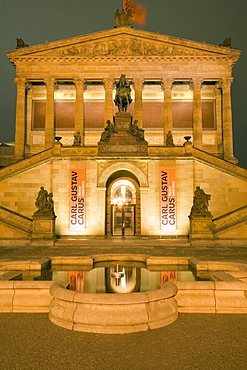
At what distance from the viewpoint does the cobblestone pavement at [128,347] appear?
16.0 feet

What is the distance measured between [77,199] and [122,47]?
2612 cm

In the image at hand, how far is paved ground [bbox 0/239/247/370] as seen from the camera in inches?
193

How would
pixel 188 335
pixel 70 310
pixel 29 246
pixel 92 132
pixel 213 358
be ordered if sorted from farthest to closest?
pixel 92 132 → pixel 29 246 → pixel 70 310 → pixel 188 335 → pixel 213 358

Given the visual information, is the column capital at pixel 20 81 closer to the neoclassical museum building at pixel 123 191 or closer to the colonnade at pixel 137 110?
the colonnade at pixel 137 110

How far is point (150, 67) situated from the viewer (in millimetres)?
41281

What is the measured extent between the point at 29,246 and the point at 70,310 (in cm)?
1374

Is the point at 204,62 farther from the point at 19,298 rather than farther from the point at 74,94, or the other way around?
the point at 19,298

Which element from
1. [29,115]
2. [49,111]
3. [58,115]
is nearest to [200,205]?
[49,111]

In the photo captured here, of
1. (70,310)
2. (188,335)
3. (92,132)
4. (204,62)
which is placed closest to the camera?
(188,335)

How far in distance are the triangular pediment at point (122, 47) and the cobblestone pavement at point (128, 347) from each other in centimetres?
3988

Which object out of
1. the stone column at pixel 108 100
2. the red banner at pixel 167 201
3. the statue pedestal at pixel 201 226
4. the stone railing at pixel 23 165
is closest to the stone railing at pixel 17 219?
the stone railing at pixel 23 165

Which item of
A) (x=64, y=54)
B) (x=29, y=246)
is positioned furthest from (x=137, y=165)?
(x=64, y=54)

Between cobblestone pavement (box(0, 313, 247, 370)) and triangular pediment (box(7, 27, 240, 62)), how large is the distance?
39.9 metres

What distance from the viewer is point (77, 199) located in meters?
23.9
